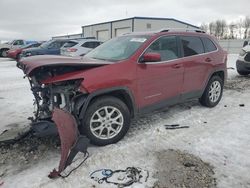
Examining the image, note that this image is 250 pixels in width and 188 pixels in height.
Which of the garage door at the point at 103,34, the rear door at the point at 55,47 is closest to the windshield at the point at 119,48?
the rear door at the point at 55,47

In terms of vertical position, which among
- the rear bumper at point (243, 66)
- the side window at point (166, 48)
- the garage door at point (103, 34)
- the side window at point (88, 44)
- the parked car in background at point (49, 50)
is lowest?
the rear bumper at point (243, 66)

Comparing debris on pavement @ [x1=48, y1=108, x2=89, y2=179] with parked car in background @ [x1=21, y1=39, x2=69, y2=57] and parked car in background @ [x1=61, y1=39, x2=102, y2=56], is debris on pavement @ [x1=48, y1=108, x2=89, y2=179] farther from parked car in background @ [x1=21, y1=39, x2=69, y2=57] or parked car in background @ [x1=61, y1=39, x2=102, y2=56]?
parked car in background @ [x1=21, y1=39, x2=69, y2=57]

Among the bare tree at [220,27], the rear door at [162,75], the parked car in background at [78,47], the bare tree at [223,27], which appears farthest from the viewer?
the bare tree at [220,27]

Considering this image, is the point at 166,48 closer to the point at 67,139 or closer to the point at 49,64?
the point at 49,64

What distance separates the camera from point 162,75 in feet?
16.9

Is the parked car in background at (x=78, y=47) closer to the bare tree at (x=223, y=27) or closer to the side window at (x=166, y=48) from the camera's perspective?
the side window at (x=166, y=48)

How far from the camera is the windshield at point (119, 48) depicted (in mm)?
4940

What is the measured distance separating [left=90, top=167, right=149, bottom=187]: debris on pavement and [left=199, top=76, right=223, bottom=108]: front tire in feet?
11.0

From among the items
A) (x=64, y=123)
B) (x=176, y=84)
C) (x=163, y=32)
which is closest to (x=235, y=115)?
(x=176, y=84)

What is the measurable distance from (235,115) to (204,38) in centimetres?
183

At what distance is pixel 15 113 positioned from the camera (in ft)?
20.9

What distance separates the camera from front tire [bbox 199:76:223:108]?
6.55 meters

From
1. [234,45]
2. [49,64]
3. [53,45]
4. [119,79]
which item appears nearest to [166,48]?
[119,79]

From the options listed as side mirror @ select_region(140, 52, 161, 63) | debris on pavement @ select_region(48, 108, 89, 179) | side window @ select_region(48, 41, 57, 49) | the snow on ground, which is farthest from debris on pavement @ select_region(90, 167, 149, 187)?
side window @ select_region(48, 41, 57, 49)
